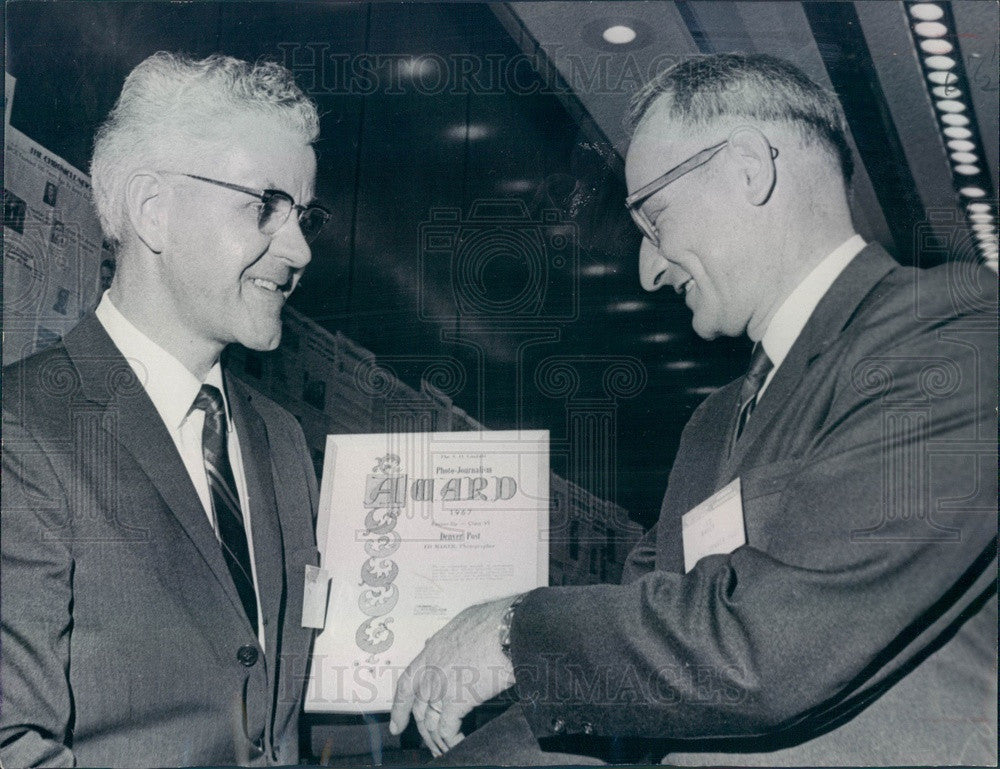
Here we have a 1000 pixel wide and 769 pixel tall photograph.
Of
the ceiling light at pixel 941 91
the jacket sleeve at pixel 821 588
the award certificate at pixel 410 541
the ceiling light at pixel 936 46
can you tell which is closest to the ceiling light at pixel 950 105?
the ceiling light at pixel 941 91

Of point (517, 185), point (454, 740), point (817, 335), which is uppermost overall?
point (517, 185)

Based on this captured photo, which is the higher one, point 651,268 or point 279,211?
point 279,211

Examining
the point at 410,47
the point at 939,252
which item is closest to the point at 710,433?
the point at 939,252

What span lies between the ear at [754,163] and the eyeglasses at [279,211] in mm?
1047

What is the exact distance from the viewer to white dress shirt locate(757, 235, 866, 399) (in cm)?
266

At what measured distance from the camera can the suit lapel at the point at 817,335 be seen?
2.60 m

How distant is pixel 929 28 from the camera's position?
9.29 ft

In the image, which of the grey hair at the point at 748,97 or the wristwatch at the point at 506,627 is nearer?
the wristwatch at the point at 506,627

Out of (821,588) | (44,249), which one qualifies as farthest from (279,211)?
(821,588)

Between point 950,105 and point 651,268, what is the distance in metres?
0.86

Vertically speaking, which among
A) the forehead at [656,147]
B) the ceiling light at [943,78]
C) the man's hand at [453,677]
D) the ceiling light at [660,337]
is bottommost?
the man's hand at [453,677]

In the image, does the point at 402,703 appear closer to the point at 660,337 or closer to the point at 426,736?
the point at 426,736

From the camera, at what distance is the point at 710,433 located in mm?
2740

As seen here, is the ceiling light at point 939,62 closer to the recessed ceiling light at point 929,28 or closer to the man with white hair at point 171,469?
the recessed ceiling light at point 929,28
